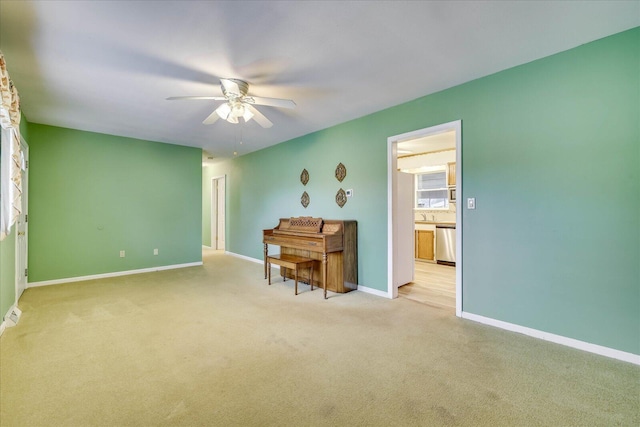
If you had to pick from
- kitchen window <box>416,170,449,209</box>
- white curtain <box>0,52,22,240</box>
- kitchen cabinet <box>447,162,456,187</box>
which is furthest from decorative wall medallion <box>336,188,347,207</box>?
white curtain <box>0,52,22,240</box>

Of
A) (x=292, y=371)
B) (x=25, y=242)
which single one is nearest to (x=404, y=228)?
(x=292, y=371)

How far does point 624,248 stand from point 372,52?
247cm

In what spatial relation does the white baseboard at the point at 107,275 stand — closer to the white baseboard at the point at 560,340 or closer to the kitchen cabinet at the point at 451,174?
the white baseboard at the point at 560,340

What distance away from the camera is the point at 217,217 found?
8336 mm

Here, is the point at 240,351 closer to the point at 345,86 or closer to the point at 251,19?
the point at 251,19

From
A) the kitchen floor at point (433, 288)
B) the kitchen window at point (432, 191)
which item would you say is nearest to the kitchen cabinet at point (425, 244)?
the kitchen floor at point (433, 288)

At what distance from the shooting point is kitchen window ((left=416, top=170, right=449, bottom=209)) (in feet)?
21.6

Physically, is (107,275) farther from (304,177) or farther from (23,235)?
(304,177)

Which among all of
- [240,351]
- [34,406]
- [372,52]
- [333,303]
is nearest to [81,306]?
[34,406]

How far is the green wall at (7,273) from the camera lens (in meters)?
2.77

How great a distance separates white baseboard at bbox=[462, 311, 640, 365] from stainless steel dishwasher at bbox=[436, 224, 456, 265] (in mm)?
3007

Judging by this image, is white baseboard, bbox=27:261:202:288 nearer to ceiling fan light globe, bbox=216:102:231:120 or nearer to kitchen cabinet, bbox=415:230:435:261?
ceiling fan light globe, bbox=216:102:231:120

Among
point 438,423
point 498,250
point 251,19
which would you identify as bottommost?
point 438,423

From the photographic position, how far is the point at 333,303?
11.4ft
